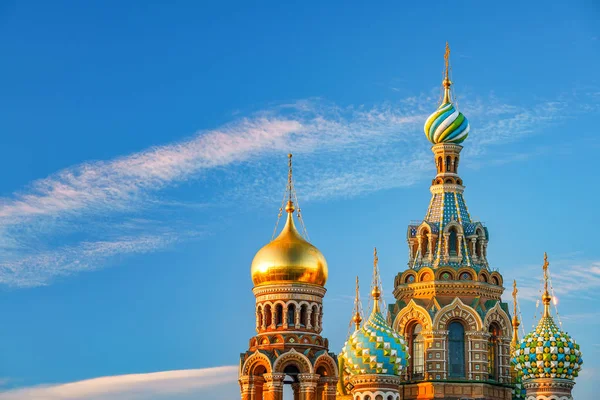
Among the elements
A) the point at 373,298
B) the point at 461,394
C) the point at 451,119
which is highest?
the point at 451,119

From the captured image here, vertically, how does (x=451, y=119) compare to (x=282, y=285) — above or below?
above

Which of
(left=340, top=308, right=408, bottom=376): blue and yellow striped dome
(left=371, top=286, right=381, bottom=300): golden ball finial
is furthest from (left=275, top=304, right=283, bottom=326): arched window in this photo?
(left=371, top=286, right=381, bottom=300): golden ball finial

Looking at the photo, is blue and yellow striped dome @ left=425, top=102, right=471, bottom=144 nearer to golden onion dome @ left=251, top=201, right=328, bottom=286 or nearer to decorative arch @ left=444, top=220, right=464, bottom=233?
decorative arch @ left=444, top=220, right=464, bottom=233

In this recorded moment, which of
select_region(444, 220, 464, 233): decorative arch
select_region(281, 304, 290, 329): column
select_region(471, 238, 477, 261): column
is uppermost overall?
select_region(444, 220, 464, 233): decorative arch

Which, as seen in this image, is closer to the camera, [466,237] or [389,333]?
[389,333]

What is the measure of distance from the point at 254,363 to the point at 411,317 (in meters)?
5.68

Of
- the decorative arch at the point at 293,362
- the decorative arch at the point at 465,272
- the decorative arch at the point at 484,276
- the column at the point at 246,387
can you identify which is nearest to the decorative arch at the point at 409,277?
the decorative arch at the point at 465,272

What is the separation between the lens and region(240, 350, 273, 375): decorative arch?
50.6 metres

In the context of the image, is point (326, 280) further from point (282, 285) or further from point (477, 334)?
point (477, 334)

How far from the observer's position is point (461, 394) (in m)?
51.5

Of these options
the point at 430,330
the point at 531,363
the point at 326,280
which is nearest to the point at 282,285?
the point at 326,280

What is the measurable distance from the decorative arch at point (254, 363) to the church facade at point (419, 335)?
0.03 metres

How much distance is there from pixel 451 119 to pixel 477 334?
26.2 ft

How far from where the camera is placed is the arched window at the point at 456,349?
5209cm
